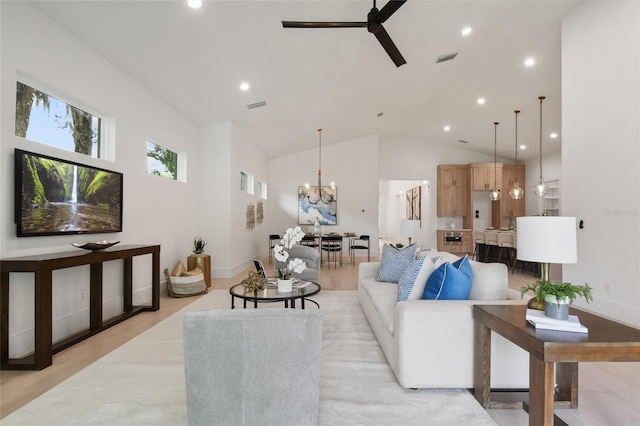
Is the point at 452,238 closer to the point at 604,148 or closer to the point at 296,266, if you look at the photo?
the point at 604,148

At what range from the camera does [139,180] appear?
4109 mm

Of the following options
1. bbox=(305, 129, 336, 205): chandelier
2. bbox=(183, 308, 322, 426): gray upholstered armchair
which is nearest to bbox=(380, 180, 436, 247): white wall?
bbox=(305, 129, 336, 205): chandelier

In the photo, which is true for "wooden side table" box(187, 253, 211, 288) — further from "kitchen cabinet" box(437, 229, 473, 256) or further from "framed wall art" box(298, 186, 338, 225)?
"kitchen cabinet" box(437, 229, 473, 256)

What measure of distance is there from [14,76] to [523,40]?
20.1 ft

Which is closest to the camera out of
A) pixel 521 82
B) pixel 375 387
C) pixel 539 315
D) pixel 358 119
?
pixel 539 315

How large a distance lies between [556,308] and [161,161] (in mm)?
5069

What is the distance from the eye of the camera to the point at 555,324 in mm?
1519

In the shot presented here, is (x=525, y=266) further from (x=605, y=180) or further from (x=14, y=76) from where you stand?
(x=14, y=76)

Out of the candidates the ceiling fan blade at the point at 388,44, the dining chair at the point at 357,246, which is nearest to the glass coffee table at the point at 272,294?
the ceiling fan blade at the point at 388,44

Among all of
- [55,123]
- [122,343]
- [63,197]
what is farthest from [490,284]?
[55,123]

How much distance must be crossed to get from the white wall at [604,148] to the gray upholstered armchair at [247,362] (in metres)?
4.09

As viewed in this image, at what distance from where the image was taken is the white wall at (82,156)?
8.13 ft

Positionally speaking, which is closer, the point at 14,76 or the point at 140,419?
the point at 140,419

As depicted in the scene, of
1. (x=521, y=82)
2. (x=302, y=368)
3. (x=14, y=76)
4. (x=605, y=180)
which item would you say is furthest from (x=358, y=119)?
(x=302, y=368)
